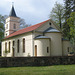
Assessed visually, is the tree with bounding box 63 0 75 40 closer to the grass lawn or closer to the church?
the church

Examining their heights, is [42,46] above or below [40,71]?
above

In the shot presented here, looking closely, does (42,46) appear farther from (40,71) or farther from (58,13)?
(58,13)

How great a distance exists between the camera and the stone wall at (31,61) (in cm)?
2202

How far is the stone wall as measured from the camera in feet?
72.2

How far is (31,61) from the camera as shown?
22.6 meters

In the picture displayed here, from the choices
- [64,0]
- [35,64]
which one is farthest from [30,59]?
[64,0]

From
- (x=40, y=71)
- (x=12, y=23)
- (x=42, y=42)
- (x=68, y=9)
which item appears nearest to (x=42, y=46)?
(x=42, y=42)

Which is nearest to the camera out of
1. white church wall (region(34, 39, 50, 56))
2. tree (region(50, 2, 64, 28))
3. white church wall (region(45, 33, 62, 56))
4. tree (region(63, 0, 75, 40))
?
white church wall (region(34, 39, 50, 56))

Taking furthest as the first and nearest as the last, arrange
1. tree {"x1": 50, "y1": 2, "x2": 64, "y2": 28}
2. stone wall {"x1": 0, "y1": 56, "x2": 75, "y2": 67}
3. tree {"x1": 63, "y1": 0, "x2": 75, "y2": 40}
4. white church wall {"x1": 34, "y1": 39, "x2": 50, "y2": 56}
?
tree {"x1": 50, "y1": 2, "x2": 64, "y2": 28}
tree {"x1": 63, "y1": 0, "x2": 75, "y2": 40}
white church wall {"x1": 34, "y1": 39, "x2": 50, "y2": 56}
stone wall {"x1": 0, "y1": 56, "x2": 75, "y2": 67}

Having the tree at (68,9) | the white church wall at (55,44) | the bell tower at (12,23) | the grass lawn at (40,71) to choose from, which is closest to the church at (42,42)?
the white church wall at (55,44)

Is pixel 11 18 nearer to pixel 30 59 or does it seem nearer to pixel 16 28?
pixel 16 28

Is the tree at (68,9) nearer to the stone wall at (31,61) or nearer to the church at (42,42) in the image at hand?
the church at (42,42)

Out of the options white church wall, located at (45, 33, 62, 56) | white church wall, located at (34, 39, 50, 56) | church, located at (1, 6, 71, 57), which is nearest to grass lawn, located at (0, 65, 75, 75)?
white church wall, located at (34, 39, 50, 56)

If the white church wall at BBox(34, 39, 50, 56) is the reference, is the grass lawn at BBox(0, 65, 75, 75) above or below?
Answer: below
